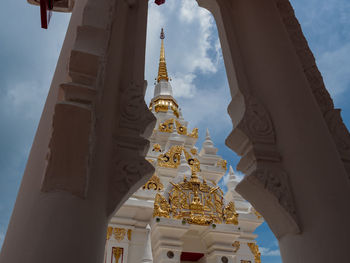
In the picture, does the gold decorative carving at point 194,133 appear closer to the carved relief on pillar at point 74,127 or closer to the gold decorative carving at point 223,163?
the gold decorative carving at point 223,163

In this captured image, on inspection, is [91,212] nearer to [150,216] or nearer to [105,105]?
[105,105]

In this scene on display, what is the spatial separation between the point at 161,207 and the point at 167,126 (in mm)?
4044

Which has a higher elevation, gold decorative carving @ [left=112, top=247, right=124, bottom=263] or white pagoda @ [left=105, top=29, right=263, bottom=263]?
white pagoda @ [left=105, top=29, right=263, bottom=263]

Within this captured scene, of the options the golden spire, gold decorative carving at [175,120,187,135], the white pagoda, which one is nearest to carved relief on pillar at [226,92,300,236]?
the white pagoda

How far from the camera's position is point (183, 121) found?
11.3m

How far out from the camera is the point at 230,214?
7.56 meters

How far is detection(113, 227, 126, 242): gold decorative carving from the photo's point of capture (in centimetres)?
670

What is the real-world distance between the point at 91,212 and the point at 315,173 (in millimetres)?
1272

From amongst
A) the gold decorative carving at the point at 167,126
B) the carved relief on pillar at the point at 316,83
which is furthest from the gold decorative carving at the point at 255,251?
the carved relief on pillar at the point at 316,83

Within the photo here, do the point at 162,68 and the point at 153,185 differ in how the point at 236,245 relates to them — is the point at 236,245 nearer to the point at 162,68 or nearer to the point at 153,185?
the point at 153,185

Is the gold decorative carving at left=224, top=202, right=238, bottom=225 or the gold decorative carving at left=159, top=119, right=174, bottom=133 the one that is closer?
the gold decorative carving at left=224, top=202, right=238, bottom=225

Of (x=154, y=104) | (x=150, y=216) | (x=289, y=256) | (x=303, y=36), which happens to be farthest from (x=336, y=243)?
(x=154, y=104)

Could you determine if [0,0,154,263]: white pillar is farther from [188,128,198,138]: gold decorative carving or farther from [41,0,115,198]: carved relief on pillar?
[188,128,198,138]: gold decorative carving

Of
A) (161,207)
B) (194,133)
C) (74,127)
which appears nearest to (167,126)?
(194,133)
